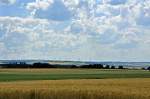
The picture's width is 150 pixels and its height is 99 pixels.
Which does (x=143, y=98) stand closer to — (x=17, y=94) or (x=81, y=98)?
(x=81, y=98)

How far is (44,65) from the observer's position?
582 feet

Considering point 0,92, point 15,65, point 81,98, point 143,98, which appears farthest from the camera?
point 15,65

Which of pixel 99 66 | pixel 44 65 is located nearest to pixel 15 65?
pixel 44 65

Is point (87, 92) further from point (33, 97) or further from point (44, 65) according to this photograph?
point (44, 65)

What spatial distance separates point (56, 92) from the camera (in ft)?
117

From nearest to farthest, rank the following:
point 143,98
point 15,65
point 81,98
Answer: point 143,98 → point 81,98 → point 15,65

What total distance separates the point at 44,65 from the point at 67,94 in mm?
142543

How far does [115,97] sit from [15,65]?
481 feet

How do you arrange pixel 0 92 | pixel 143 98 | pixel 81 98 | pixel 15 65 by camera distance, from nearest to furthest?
pixel 143 98 → pixel 81 98 → pixel 0 92 → pixel 15 65

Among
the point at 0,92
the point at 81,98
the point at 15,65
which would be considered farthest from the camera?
the point at 15,65

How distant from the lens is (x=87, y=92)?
34688 millimetres

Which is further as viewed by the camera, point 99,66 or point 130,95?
point 99,66

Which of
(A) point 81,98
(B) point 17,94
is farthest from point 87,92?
(B) point 17,94

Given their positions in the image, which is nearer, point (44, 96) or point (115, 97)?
point (115, 97)
